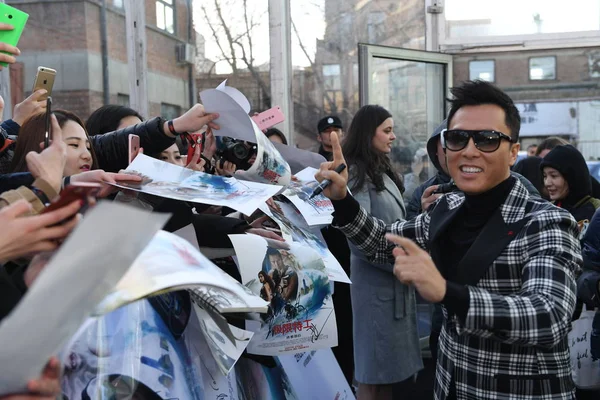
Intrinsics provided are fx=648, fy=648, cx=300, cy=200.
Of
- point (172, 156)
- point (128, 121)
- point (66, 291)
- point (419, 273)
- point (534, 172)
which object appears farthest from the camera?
point (534, 172)

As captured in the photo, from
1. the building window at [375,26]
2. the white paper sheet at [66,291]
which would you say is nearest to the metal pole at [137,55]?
the building window at [375,26]

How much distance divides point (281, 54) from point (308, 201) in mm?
3694

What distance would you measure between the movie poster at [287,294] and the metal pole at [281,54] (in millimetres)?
4002

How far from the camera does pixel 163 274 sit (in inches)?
42.6

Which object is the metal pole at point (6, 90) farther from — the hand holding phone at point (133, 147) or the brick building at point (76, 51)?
the hand holding phone at point (133, 147)

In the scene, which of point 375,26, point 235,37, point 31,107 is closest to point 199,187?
point 31,107

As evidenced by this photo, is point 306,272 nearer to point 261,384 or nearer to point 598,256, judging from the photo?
point 261,384

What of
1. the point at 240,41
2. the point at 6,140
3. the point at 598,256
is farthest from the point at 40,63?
the point at 598,256

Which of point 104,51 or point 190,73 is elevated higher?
point 104,51

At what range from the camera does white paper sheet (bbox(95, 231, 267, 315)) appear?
1.02 metres

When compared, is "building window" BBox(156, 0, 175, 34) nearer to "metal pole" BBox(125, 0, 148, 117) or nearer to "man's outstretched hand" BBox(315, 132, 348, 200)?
"metal pole" BBox(125, 0, 148, 117)

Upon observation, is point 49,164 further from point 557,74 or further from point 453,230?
point 557,74

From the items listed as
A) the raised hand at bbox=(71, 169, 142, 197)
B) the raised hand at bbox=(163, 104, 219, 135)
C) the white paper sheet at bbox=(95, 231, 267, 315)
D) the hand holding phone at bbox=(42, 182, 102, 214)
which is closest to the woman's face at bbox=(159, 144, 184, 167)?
the raised hand at bbox=(163, 104, 219, 135)

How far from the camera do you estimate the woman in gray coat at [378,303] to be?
355cm
